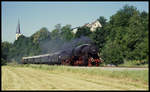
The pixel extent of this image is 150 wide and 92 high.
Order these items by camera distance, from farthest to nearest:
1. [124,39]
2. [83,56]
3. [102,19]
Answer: [102,19], [124,39], [83,56]

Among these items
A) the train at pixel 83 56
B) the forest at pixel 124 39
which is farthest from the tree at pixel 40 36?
the train at pixel 83 56

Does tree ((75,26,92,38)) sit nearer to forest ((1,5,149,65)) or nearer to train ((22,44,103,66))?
forest ((1,5,149,65))

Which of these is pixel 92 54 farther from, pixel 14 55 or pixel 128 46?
pixel 14 55

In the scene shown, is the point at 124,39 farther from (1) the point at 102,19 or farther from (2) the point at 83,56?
(1) the point at 102,19

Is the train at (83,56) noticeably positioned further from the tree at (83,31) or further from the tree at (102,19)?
the tree at (102,19)

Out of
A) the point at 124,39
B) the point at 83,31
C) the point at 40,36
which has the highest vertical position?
the point at 40,36

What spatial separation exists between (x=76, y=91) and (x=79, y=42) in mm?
28975

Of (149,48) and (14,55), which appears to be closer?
(149,48)

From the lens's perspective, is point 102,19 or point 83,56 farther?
point 102,19

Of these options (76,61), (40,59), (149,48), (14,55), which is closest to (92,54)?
(76,61)

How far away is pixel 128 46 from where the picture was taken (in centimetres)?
3912

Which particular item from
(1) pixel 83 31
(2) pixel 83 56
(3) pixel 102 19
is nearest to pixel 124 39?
(2) pixel 83 56

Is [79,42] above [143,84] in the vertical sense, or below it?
above

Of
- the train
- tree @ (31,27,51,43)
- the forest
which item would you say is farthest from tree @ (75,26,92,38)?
tree @ (31,27,51,43)
